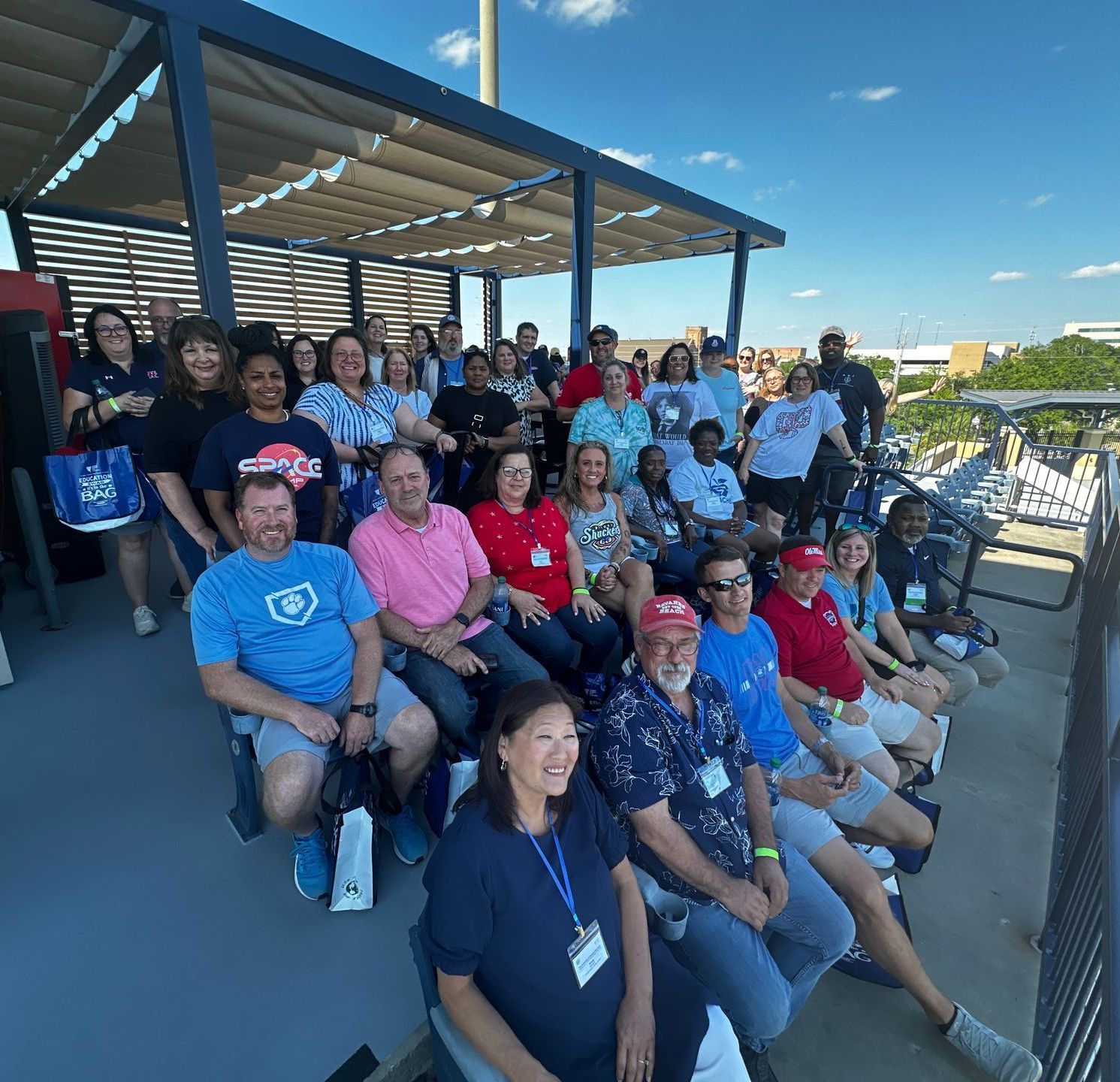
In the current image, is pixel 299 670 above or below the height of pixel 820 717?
above

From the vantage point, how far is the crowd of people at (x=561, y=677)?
132 centimetres

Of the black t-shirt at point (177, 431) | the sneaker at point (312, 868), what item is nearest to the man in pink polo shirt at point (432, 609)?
the sneaker at point (312, 868)

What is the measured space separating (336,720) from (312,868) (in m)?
0.45

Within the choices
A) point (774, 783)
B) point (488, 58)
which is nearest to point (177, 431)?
point (774, 783)

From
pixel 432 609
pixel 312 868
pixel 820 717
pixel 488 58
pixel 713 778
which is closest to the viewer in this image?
pixel 713 778

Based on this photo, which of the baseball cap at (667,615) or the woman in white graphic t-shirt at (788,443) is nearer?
the baseball cap at (667,615)

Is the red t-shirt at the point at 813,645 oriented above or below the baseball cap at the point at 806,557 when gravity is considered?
below

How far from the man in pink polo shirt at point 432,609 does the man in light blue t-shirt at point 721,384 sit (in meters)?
3.21

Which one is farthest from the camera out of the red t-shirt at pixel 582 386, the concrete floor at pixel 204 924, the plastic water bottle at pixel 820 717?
the red t-shirt at pixel 582 386

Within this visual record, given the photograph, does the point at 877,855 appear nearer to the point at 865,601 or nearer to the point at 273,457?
the point at 865,601

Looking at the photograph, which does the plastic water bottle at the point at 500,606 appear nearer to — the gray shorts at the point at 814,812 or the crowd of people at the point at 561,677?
the crowd of people at the point at 561,677

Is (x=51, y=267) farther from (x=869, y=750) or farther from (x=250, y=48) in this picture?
(x=869, y=750)

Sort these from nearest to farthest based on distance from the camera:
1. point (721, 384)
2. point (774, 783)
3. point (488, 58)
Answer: point (774, 783)
point (721, 384)
point (488, 58)

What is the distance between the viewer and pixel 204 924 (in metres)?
1.74
